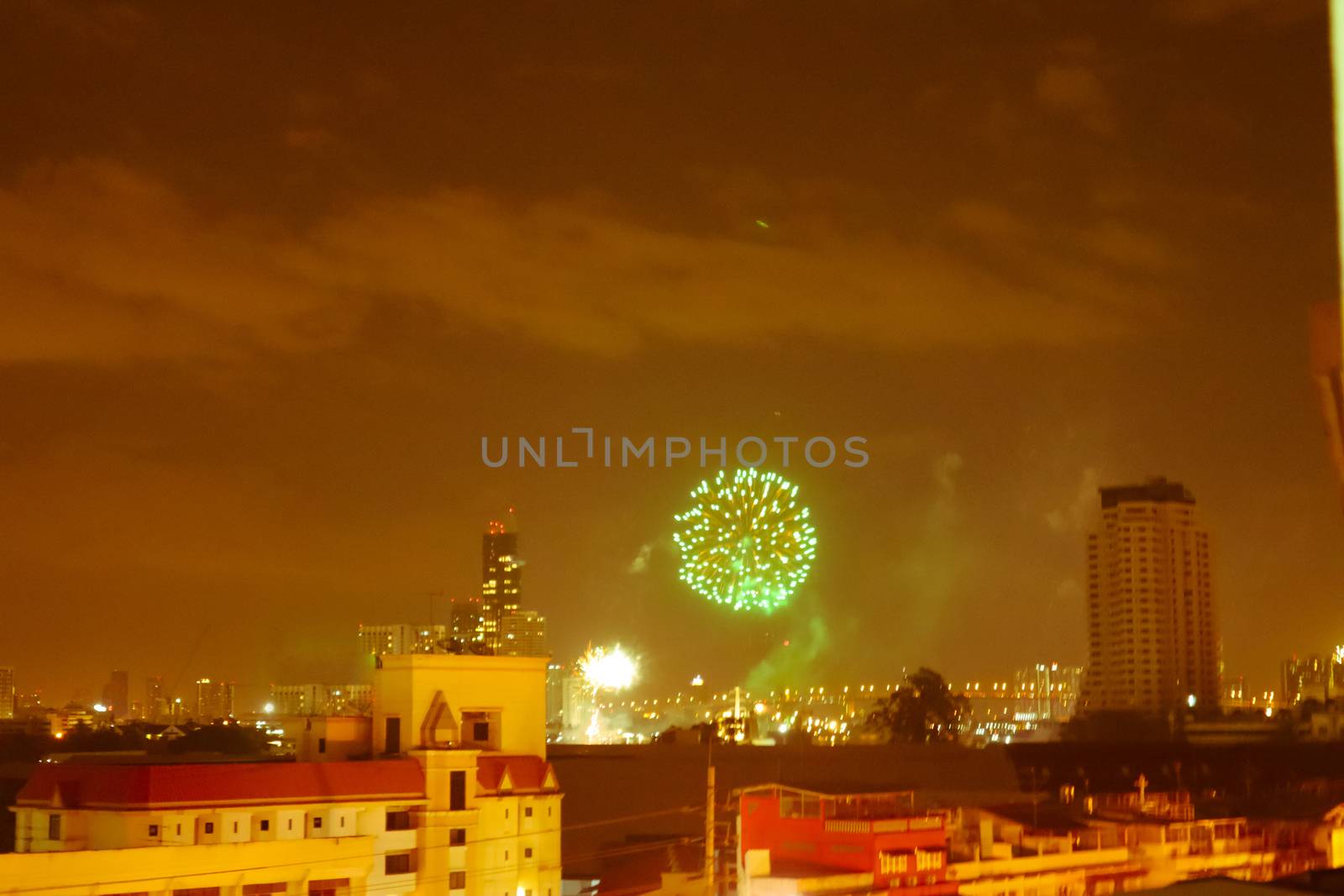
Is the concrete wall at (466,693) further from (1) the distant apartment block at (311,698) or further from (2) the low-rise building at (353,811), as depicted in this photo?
(1) the distant apartment block at (311,698)

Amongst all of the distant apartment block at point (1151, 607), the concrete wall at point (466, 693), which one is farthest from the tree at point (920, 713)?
the concrete wall at point (466, 693)

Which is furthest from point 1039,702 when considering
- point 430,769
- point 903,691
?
point 430,769

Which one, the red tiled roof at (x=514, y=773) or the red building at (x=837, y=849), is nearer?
the red building at (x=837, y=849)

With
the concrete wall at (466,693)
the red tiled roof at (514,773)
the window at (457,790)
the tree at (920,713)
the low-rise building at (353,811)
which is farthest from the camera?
the tree at (920,713)

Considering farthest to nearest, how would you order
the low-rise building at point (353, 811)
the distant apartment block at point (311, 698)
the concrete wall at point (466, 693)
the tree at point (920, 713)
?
1. the tree at point (920, 713)
2. the distant apartment block at point (311, 698)
3. the concrete wall at point (466, 693)
4. the low-rise building at point (353, 811)

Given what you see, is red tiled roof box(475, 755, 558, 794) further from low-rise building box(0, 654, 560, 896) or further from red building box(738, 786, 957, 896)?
red building box(738, 786, 957, 896)

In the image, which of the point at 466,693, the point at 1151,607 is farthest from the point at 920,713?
the point at 466,693

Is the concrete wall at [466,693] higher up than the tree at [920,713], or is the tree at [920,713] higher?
the concrete wall at [466,693]
